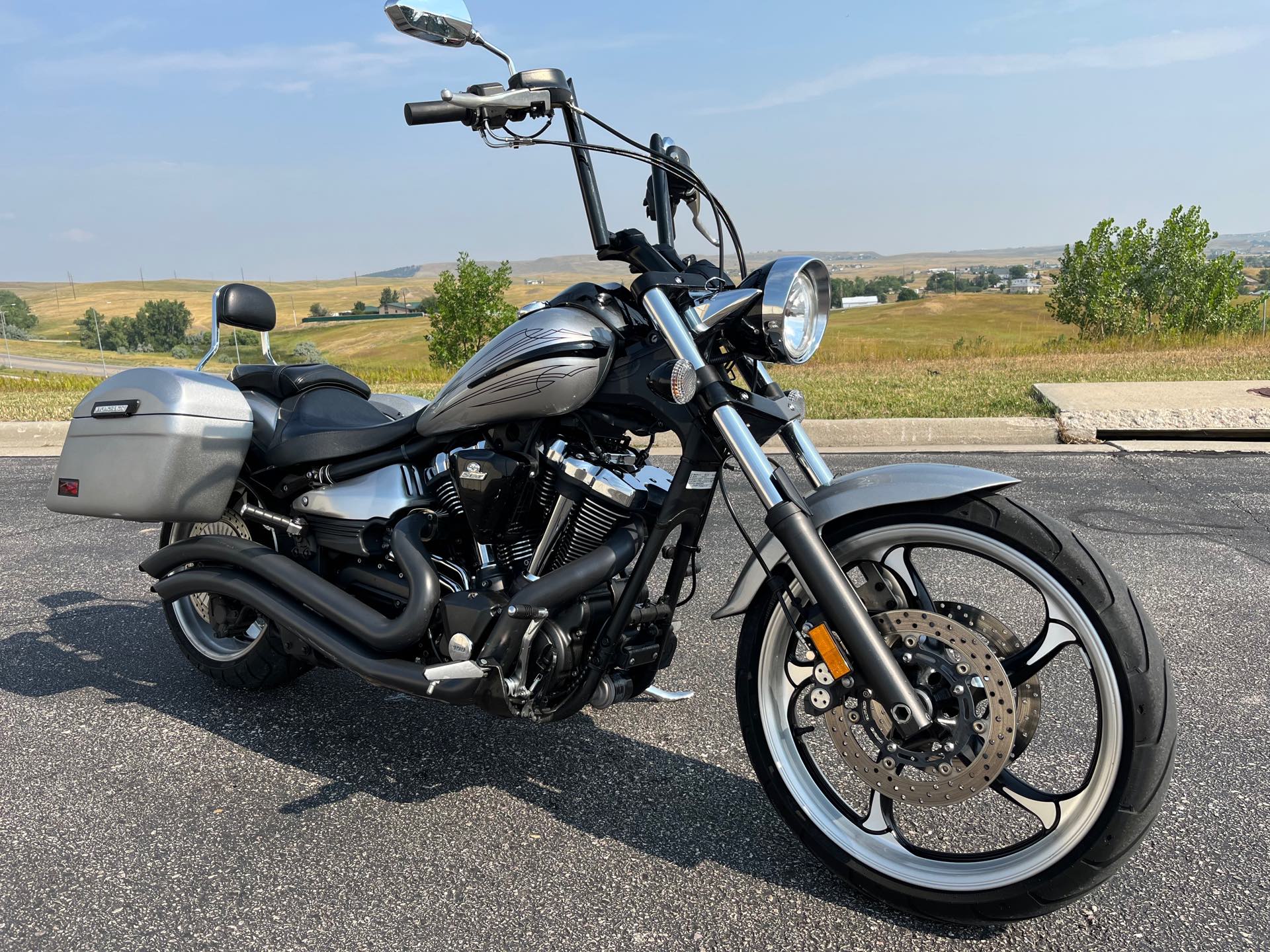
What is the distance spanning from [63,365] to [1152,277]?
54.0m

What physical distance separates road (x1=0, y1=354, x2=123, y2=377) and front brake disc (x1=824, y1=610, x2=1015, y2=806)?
3443 cm

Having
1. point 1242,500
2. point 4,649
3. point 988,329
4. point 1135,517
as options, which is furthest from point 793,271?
point 988,329

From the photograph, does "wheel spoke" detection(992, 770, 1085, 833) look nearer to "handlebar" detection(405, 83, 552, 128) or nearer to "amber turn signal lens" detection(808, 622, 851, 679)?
"amber turn signal lens" detection(808, 622, 851, 679)

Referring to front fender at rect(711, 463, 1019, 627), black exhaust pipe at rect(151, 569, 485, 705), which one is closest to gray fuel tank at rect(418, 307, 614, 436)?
front fender at rect(711, 463, 1019, 627)

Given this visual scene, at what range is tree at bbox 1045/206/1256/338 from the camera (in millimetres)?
40938

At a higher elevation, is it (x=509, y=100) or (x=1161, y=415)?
(x=509, y=100)

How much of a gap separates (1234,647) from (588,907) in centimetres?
285

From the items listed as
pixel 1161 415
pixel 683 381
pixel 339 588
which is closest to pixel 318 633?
pixel 339 588

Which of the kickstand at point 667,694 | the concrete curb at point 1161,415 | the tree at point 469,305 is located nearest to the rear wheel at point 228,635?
the kickstand at point 667,694

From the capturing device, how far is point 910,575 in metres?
2.50

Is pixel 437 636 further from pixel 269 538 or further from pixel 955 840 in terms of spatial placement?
pixel 955 840

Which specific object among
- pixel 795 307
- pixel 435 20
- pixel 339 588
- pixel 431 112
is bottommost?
pixel 339 588

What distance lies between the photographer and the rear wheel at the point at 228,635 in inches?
136

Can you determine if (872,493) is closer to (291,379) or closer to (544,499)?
(544,499)
